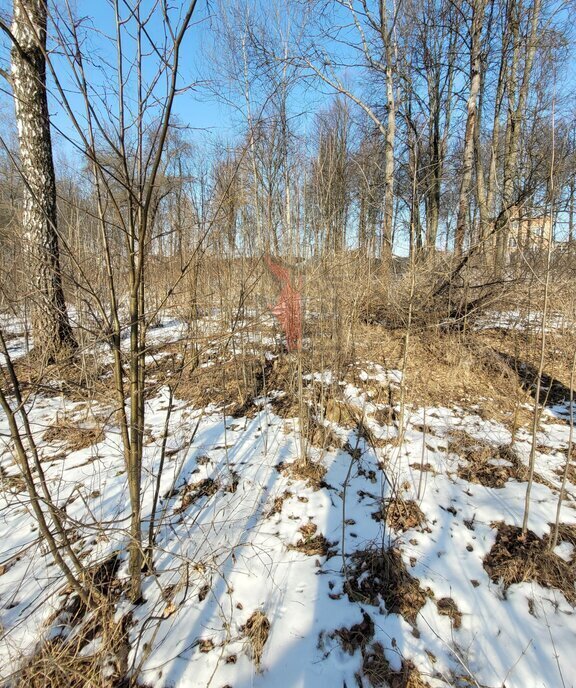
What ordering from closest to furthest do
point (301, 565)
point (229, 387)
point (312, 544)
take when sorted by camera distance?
point (301, 565) < point (312, 544) < point (229, 387)

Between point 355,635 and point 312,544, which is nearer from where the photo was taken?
point 355,635

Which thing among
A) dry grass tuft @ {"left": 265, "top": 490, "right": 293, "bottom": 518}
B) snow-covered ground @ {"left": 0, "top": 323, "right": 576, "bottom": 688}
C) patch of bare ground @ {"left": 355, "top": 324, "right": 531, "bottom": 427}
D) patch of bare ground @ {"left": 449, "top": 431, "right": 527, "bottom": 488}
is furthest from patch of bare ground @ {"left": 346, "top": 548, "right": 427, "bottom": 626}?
patch of bare ground @ {"left": 355, "top": 324, "right": 531, "bottom": 427}

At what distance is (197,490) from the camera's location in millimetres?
2551

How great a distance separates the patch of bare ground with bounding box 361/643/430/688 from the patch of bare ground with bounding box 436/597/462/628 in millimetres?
333

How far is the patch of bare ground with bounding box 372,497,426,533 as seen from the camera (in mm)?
2207

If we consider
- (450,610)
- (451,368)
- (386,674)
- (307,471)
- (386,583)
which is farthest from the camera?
(451,368)

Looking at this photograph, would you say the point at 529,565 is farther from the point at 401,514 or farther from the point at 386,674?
the point at 386,674

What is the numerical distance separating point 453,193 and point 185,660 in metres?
18.2

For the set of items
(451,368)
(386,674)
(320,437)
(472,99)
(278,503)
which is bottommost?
(386,674)

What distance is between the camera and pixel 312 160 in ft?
9.55

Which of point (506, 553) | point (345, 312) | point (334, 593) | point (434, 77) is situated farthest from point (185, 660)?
point (434, 77)

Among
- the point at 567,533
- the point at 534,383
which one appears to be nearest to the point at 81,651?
the point at 567,533

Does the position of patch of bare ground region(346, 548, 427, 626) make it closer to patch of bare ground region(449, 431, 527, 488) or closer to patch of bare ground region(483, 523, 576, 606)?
patch of bare ground region(483, 523, 576, 606)

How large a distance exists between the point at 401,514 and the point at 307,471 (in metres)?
0.78
